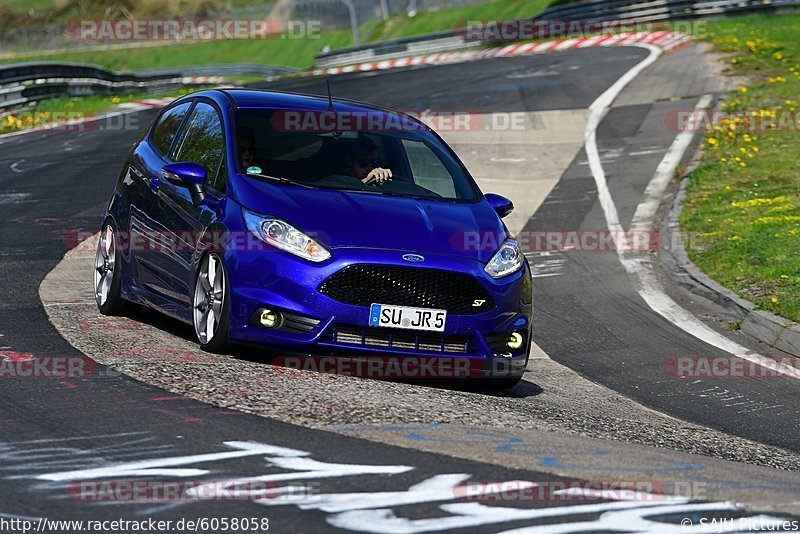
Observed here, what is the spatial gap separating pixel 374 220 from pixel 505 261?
34.8 inches

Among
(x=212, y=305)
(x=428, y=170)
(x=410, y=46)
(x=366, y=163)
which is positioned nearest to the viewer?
(x=212, y=305)

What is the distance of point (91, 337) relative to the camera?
8266 mm

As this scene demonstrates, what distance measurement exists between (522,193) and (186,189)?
9.94 metres

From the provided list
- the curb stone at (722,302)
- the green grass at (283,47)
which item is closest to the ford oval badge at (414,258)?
the curb stone at (722,302)

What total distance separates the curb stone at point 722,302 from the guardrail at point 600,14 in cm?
2631

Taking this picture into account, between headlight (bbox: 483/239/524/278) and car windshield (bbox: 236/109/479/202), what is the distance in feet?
2.25

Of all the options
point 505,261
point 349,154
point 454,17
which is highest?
point 454,17

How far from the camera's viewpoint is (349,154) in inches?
346

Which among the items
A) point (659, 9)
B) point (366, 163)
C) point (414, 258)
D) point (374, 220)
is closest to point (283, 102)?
point (366, 163)

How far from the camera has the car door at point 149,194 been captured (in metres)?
8.77

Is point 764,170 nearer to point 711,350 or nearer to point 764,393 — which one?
point 711,350

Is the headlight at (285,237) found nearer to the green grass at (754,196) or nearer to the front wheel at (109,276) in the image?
the front wheel at (109,276)

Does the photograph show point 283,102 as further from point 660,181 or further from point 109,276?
point 660,181

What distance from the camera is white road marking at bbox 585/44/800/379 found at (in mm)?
10578
